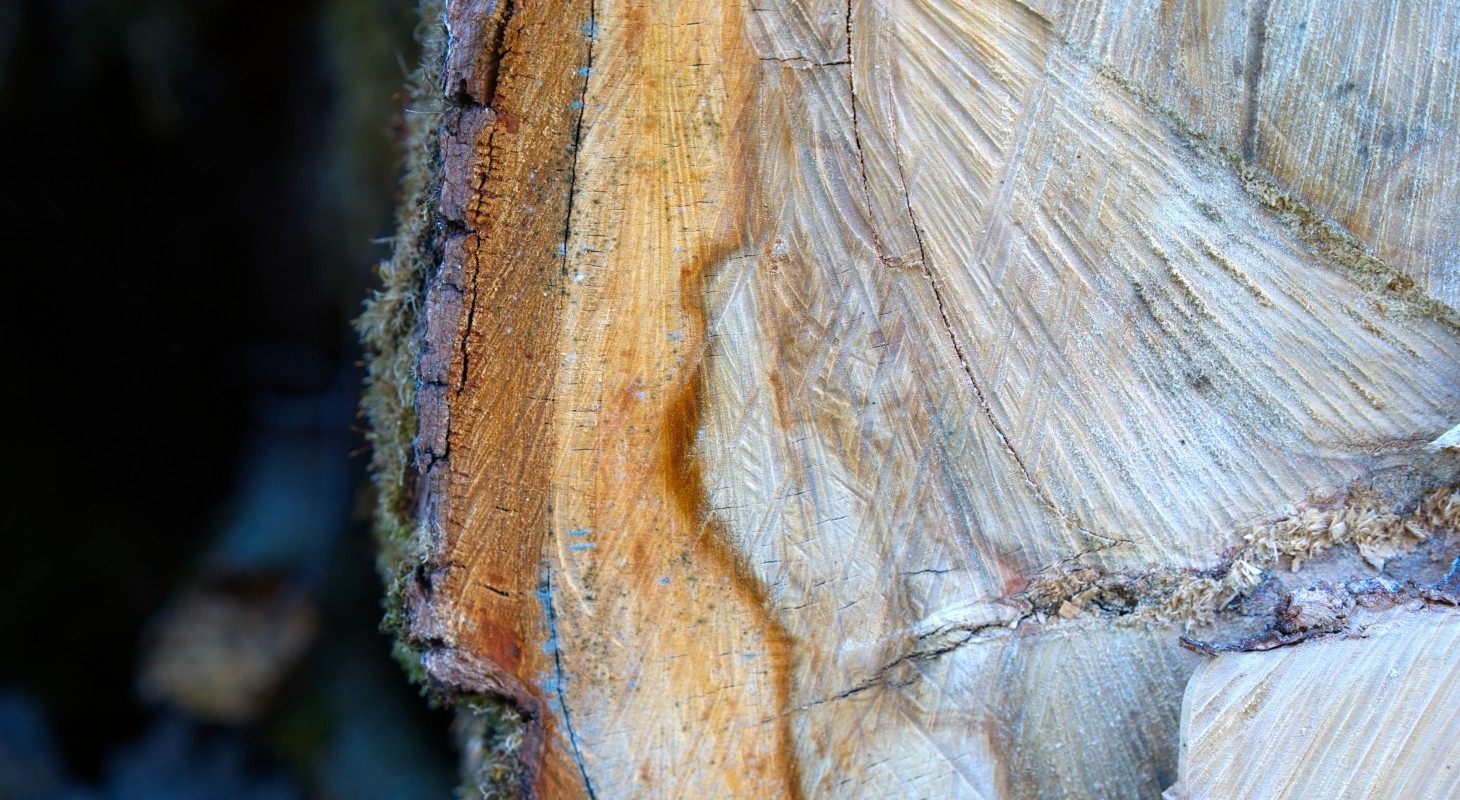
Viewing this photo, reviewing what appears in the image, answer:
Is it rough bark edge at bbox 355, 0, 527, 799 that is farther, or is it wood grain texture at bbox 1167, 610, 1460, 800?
rough bark edge at bbox 355, 0, 527, 799

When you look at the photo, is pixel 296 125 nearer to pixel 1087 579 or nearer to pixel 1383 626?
pixel 1087 579

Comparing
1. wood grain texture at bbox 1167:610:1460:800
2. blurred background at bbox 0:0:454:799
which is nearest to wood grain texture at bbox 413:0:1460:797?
wood grain texture at bbox 1167:610:1460:800

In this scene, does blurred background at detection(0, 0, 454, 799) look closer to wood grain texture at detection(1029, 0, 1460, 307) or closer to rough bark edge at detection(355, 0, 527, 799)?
rough bark edge at detection(355, 0, 527, 799)

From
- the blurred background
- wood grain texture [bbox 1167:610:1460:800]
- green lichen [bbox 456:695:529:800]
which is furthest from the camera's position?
the blurred background

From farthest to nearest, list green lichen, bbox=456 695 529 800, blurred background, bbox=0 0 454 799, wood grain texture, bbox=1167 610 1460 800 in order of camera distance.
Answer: blurred background, bbox=0 0 454 799 → green lichen, bbox=456 695 529 800 → wood grain texture, bbox=1167 610 1460 800

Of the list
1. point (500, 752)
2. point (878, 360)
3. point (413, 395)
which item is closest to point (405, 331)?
point (413, 395)

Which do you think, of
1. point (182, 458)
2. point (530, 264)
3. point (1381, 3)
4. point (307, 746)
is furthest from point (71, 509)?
point (1381, 3)
